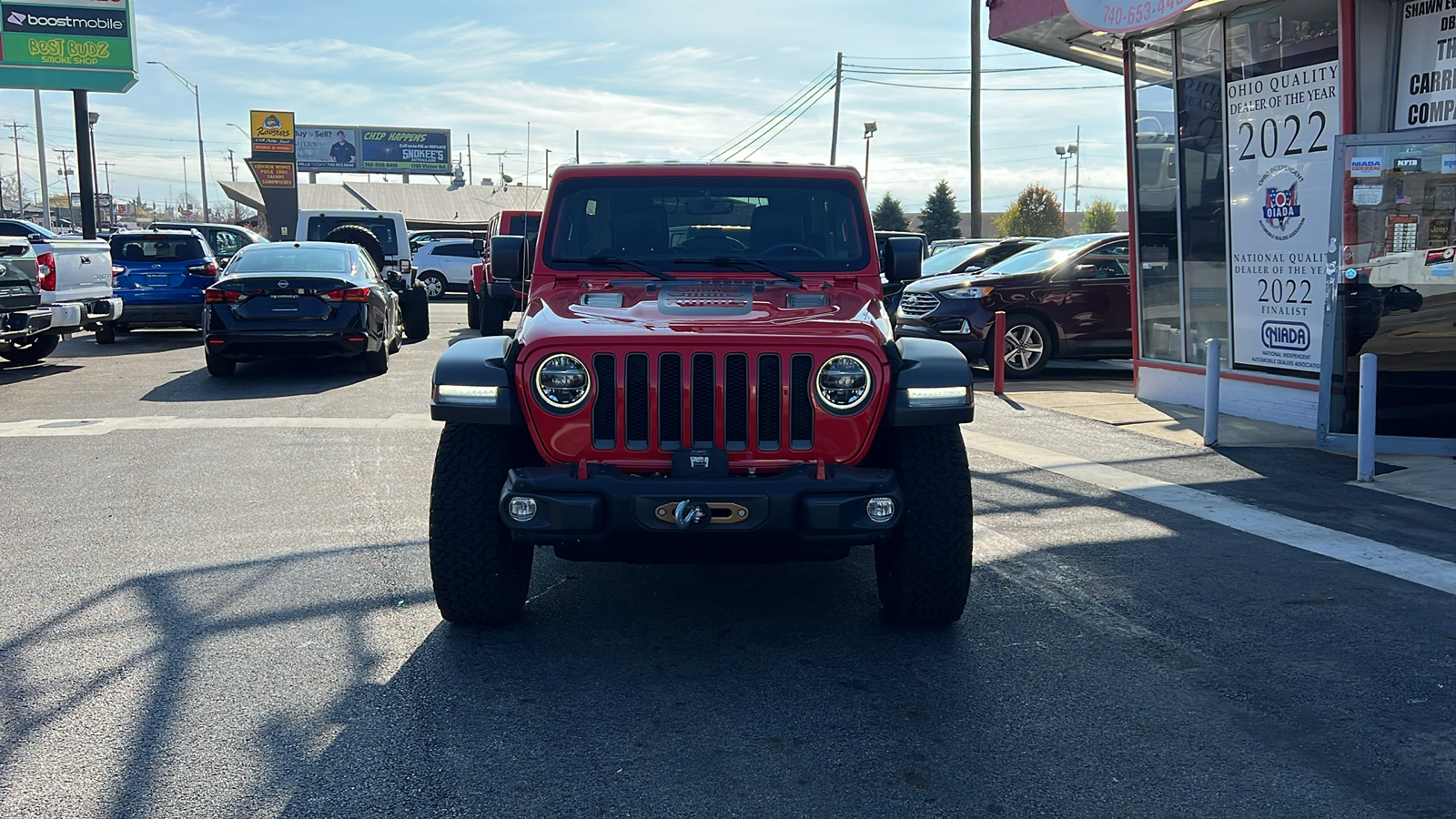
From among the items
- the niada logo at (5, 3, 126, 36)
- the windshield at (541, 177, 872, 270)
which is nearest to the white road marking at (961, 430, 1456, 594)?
the windshield at (541, 177, 872, 270)

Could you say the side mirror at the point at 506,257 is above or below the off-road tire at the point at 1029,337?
above

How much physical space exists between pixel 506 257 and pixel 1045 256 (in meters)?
9.55

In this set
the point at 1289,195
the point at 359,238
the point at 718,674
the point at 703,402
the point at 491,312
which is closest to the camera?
the point at 718,674

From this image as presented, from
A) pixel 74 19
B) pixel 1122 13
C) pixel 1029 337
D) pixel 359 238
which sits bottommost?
pixel 1029 337

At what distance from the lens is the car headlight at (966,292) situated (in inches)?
526

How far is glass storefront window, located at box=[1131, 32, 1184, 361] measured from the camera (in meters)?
11.4

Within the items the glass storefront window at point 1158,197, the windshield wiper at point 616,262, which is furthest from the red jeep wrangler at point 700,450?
the glass storefront window at point 1158,197

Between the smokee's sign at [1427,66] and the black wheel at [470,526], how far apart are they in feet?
25.6

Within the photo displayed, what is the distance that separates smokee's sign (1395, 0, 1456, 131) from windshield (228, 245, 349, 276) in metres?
9.75

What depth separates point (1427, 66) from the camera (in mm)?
8977

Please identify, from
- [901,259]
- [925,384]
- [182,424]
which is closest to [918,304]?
[182,424]

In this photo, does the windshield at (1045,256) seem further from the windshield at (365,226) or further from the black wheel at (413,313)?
the windshield at (365,226)

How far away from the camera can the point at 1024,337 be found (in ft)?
44.3

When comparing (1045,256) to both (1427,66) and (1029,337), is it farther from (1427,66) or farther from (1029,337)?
(1427,66)
